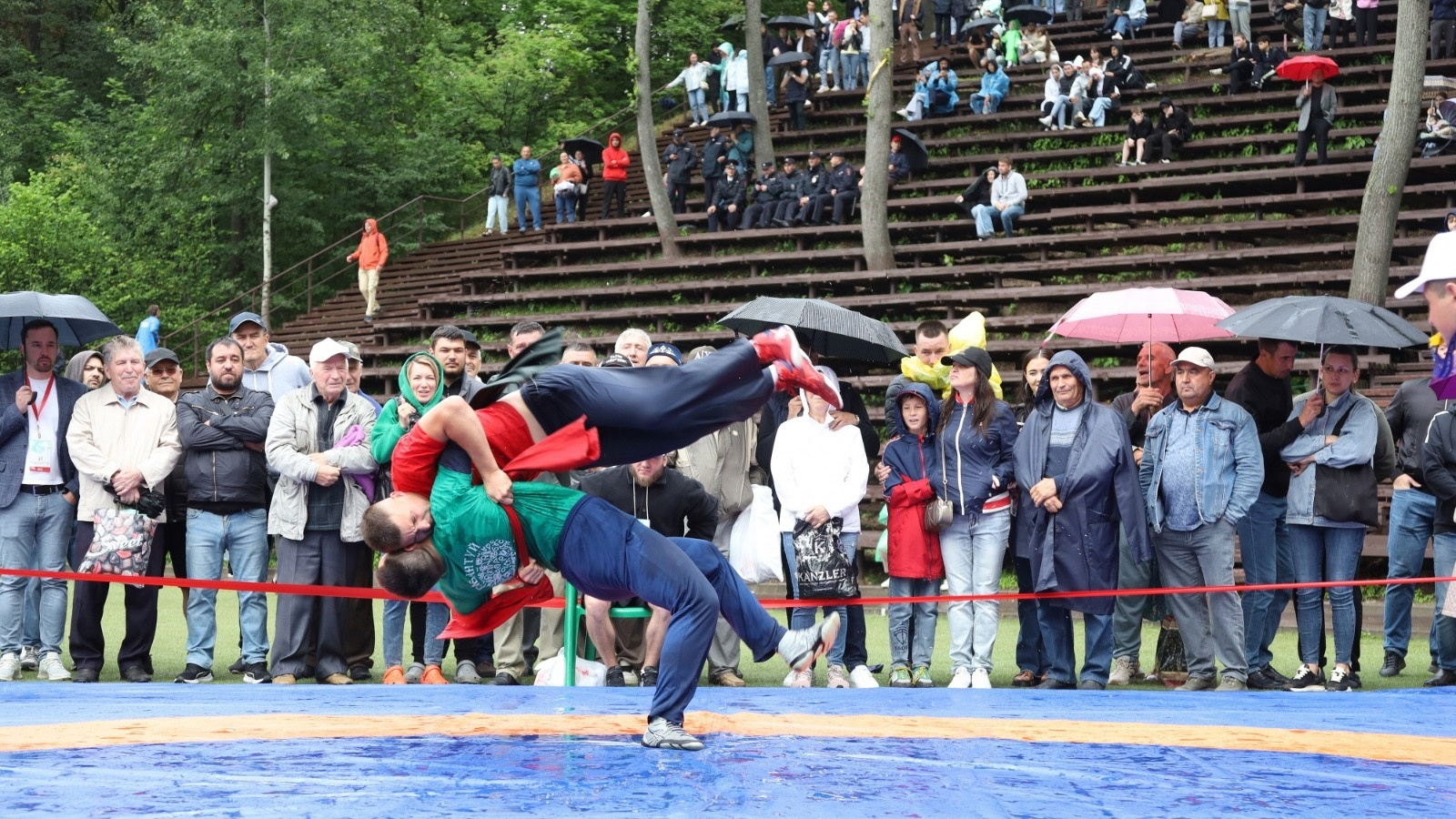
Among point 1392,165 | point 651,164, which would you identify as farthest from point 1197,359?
point 651,164

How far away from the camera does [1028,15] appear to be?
24.6 meters

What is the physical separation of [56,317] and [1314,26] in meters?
18.3

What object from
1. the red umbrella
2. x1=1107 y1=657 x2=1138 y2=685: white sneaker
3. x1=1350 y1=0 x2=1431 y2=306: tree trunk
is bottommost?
x1=1107 y1=657 x2=1138 y2=685: white sneaker

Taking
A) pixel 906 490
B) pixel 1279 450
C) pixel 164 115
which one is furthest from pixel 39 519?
pixel 164 115

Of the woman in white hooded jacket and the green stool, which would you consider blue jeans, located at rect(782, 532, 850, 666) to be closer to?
the woman in white hooded jacket

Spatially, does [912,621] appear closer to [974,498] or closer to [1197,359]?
[974,498]

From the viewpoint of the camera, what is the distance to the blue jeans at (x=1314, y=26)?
68.6 feet

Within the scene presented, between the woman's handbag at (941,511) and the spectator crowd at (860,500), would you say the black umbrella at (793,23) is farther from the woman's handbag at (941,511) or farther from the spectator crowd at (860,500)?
the woman's handbag at (941,511)

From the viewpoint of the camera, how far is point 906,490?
27.7 feet

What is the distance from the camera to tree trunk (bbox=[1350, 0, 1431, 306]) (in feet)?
47.2

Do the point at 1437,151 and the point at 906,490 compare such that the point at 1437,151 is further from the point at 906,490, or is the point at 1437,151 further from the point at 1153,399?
the point at 906,490

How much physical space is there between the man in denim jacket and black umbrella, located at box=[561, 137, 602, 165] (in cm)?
1780

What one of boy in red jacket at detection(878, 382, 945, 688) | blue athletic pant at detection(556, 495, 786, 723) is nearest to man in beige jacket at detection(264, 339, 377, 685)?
boy in red jacket at detection(878, 382, 945, 688)

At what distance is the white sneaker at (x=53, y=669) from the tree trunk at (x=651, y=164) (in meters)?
13.5
